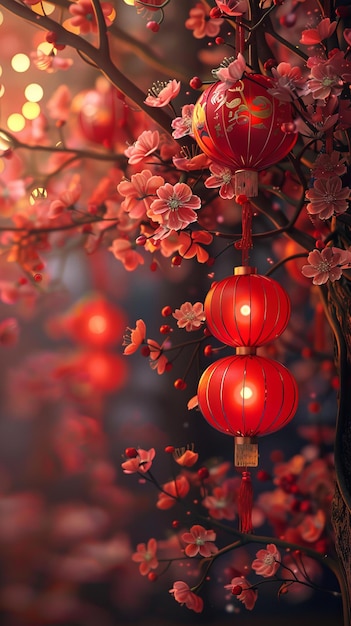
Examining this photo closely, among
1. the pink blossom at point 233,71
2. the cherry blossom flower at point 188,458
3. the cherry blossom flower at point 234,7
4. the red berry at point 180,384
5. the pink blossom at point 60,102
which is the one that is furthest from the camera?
the pink blossom at point 60,102

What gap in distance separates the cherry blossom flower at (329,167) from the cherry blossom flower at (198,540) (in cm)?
107

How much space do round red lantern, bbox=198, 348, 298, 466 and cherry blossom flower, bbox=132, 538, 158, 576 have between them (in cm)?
65

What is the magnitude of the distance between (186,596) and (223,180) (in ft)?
3.85

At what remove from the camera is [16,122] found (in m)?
2.49

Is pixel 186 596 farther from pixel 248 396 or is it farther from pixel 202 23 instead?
pixel 202 23

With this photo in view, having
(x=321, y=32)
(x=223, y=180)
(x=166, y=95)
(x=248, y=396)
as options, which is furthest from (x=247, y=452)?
(x=321, y=32)

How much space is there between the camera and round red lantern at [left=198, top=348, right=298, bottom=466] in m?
1.85

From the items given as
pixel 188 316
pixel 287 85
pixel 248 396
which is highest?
pixel 287 85

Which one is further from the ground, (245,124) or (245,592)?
(245,124)

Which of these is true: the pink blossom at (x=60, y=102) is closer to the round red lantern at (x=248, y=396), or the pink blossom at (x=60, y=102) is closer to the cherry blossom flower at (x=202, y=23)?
the cherry blossom flower at (x=202, y=23)

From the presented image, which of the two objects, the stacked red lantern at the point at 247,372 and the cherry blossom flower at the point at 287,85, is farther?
the stacked red lantern at the point at 247,372

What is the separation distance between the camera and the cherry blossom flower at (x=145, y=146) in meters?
2.02

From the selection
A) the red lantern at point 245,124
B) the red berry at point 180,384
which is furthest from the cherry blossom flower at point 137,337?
the red lantern at point 245,124

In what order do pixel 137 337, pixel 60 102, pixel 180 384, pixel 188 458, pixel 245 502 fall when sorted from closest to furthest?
pixel 245 502
pixel 137 337
pixel 180 384
pixel 188 458
pixel 60 102
